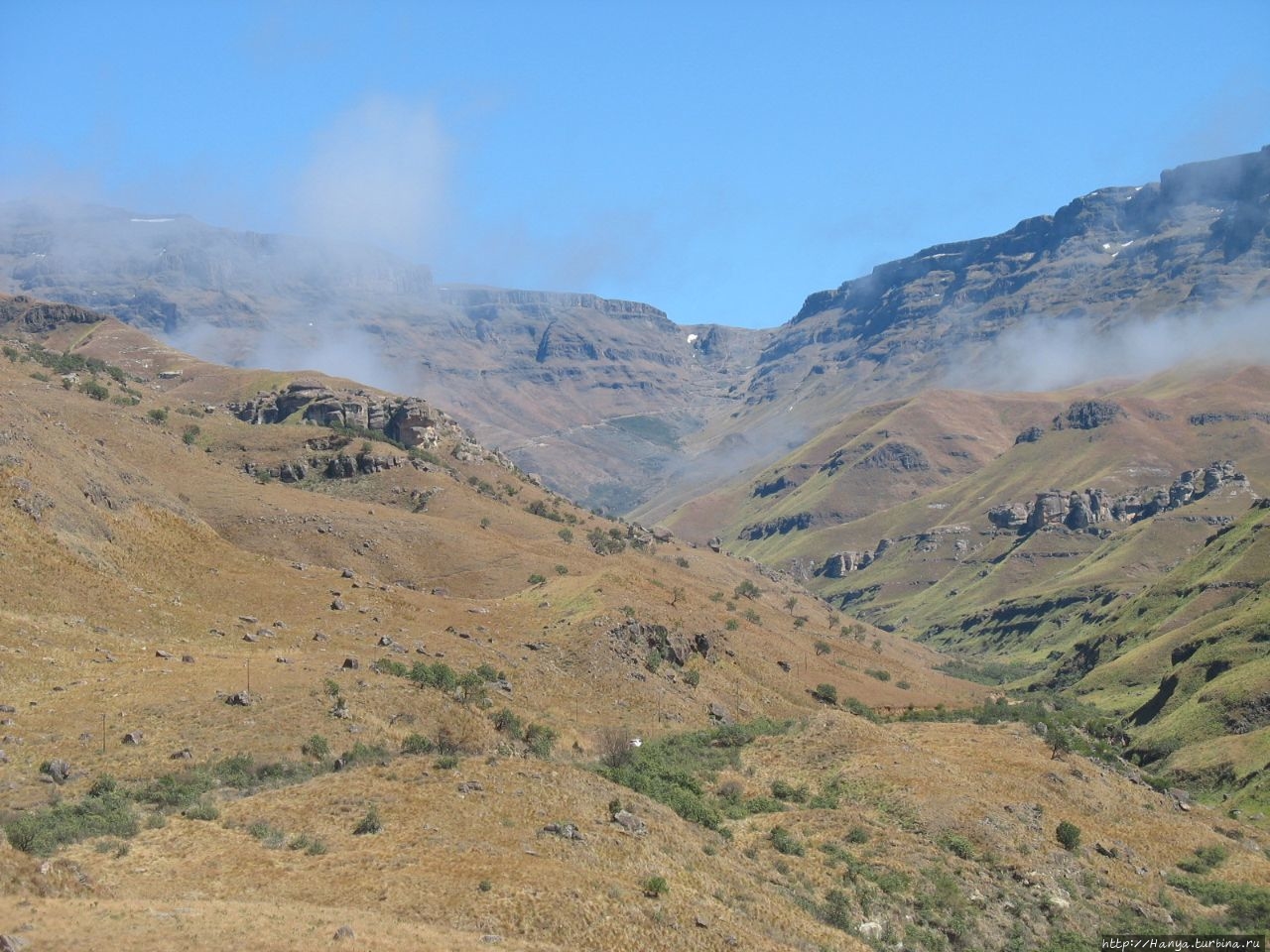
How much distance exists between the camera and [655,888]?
3984 cm

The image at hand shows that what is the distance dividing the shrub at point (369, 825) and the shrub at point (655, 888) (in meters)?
9.60

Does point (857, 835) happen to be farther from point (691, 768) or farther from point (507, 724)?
point (507, 724)

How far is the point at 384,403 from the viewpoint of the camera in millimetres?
187375

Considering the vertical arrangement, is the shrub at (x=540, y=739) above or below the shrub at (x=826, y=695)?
above

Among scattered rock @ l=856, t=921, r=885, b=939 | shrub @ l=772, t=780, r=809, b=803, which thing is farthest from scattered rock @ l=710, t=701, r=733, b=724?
scattered rock @ l=856, t=921, r=885, b=939

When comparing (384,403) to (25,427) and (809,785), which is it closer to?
(25,427)

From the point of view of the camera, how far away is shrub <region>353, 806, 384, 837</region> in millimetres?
42031

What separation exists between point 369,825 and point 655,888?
34.0ft

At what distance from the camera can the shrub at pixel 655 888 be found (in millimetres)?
39625

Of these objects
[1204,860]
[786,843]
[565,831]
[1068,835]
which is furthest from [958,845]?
[565,831]

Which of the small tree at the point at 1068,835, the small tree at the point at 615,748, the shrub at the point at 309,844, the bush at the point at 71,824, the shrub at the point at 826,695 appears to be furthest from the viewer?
the shrub at the point at 826,695

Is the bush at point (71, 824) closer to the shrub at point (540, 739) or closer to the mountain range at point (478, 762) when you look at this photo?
the mountain range at point (478, 762)

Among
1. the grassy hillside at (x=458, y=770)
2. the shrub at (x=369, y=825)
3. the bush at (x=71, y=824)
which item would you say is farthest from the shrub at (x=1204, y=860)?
the bush at (x=71, y=824)

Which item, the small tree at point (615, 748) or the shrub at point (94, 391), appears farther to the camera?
the shrub at point (94, 391)
